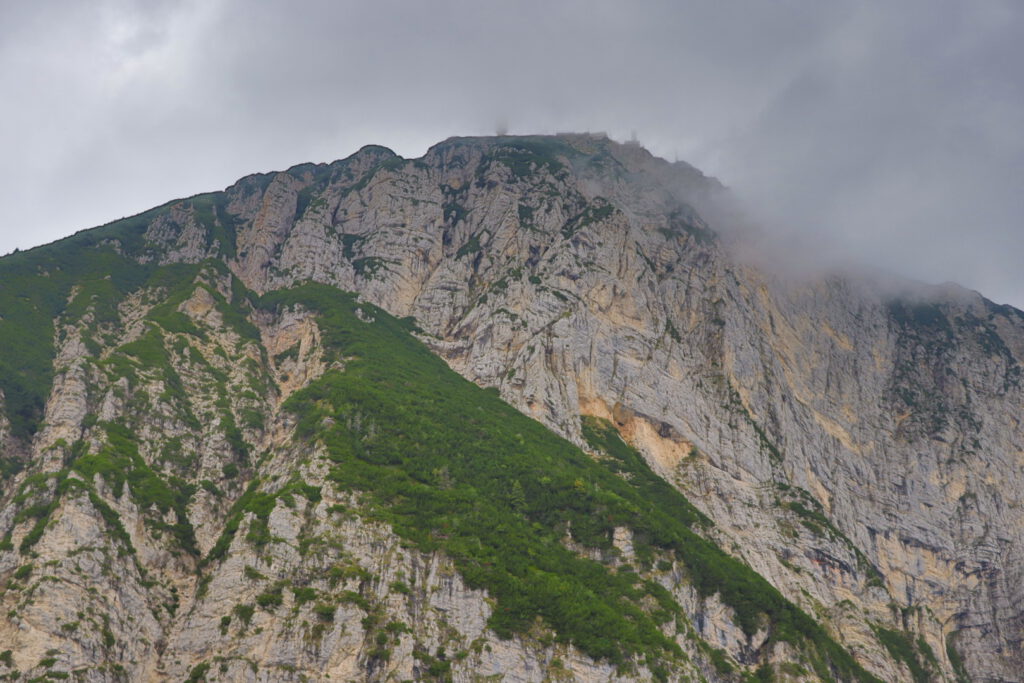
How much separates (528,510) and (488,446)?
11.8m

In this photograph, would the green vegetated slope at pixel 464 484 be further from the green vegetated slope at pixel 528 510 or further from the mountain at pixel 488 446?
the mountain at pixel 488 446

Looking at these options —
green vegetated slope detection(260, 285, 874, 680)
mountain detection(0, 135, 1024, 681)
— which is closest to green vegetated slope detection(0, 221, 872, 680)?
green vegetated slope detection(260, 285, 874, 680)

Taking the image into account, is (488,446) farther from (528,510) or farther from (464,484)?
(528,510)

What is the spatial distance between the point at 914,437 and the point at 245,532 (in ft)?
392

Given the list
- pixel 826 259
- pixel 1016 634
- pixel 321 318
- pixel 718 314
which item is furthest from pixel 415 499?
pixel 826 259

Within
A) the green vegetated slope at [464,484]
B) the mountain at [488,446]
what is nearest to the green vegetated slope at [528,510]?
the green vegetated slope at [464,484]

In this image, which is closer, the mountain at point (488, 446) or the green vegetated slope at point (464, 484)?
the mountain at point (488, 446)

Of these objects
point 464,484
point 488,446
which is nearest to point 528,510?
point 464,484

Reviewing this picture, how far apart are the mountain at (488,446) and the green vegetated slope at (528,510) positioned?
43 cm

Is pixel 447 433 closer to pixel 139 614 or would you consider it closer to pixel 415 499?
pixel 415 499

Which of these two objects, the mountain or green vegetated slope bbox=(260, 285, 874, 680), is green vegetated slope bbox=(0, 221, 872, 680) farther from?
the mountain

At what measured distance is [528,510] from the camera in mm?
93562

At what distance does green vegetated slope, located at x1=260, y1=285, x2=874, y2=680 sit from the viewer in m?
79.5

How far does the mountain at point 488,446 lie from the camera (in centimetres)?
7506
